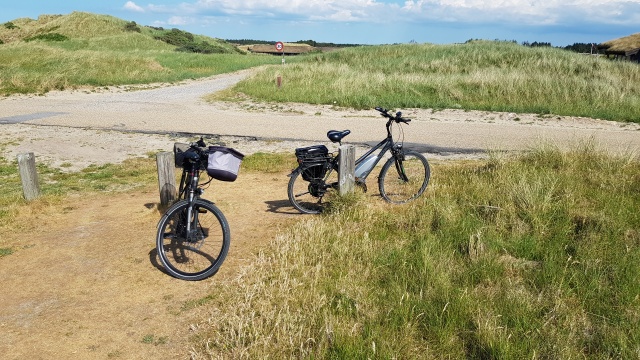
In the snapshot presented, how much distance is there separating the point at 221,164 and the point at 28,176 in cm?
389

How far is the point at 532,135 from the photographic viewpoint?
1218cm

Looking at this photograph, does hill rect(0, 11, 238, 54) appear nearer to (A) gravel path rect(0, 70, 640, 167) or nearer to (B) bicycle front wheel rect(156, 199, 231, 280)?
(A) gravel path rect(0, 70, 640, 167)

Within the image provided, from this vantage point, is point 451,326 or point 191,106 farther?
point 191,106

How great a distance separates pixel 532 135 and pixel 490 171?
5311 mm

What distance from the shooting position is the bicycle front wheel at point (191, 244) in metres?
4.52

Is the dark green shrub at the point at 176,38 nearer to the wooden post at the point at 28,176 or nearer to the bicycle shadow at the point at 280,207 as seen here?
the wooden post at the point at 28,176

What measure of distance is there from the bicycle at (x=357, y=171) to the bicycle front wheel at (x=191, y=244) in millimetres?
1428

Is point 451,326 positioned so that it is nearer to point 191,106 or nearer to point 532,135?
point 532,135

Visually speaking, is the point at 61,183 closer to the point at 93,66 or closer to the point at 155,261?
the point at 155,261

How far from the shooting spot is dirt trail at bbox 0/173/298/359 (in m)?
3.56

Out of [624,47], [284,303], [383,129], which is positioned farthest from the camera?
[624,47]

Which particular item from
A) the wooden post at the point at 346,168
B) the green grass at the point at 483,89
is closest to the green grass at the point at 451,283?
the wooden post at the point at 346,168

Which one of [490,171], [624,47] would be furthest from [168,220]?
[624,47]

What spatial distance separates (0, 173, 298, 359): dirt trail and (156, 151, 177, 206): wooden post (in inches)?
10.1
